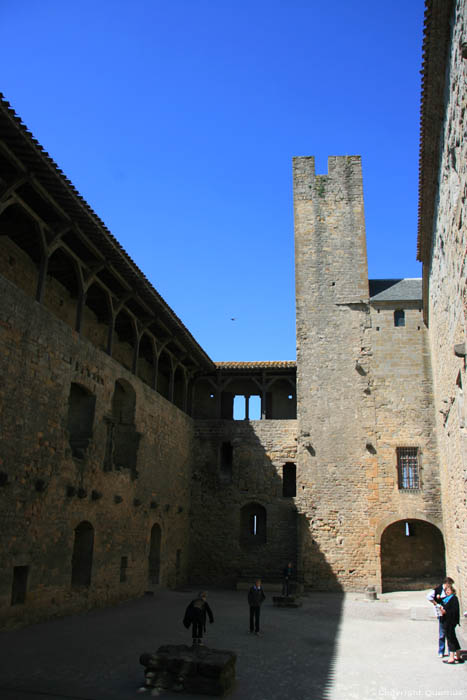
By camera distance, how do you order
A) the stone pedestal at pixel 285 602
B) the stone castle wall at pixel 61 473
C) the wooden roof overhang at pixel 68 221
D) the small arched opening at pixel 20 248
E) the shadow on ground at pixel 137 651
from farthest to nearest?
the stone pedestal at pixel 285 602
the small arched opening at pixel 20 248
the stone castle wall at pixel 61 473
the wooden roof overhang at pixel 68 221
the shadow on ground at pixel 137 651

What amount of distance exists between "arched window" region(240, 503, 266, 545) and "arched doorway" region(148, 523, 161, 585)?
4422 millimetres

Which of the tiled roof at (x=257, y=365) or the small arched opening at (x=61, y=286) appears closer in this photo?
the small arched opening at (x=61, y=286)

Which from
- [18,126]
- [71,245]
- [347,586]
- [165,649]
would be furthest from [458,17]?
[347,586]

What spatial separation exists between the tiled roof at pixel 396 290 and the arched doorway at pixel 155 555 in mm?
11654

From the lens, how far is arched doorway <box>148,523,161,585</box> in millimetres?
17969

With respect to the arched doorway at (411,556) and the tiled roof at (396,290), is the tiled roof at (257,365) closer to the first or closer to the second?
the tiled roof at (396,290)

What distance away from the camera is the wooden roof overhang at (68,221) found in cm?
1009

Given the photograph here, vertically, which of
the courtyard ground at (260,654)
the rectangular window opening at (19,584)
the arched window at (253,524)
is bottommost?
the courtyard ground at (260,654)

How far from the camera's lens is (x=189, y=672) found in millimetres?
6703

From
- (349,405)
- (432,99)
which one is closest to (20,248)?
(432,99)

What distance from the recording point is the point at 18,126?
31.1 ft

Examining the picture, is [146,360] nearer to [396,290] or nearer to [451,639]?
[396,290]

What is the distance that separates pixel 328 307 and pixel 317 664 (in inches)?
607

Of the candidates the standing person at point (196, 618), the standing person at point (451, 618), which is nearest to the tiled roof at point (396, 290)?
the standing person at point (451, 618)
